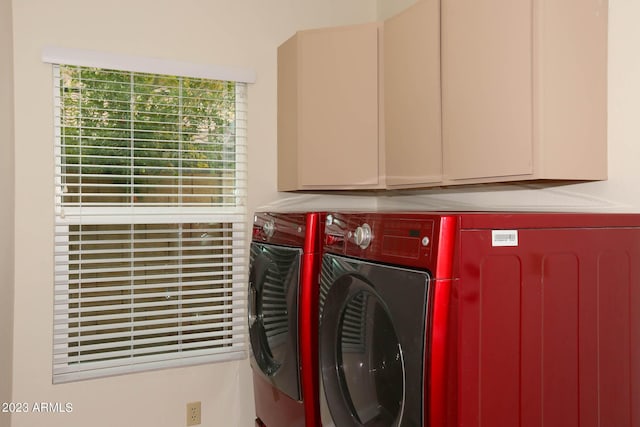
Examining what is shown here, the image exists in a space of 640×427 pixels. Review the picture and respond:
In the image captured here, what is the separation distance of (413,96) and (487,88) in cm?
45

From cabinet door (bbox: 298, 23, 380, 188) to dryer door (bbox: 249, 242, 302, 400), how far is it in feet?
1.53

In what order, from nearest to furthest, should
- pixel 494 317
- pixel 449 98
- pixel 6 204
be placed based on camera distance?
pixel 494 317, pixel 449 98, pixel 6 204

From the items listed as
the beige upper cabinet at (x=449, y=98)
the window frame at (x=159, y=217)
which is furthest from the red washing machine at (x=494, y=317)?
the window frame at (x=159, y=217)

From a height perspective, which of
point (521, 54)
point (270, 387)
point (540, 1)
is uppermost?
point (540, 1)

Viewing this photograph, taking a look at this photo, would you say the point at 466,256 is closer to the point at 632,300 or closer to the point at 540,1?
the point at 632,300

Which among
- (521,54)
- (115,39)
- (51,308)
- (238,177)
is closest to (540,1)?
(521,54)

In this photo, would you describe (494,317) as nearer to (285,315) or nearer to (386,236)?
(386,236)

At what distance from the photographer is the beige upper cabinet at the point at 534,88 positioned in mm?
1521

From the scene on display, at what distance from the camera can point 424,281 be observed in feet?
3.99

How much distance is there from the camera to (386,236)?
4.61 feet

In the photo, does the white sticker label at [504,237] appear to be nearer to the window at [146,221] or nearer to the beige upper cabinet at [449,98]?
the beige upper cabinet at [449,98]

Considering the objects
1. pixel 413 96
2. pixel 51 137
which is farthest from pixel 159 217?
pixel 413 96

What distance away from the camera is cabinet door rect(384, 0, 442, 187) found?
6.40ft

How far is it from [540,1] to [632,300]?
2.86 ft
